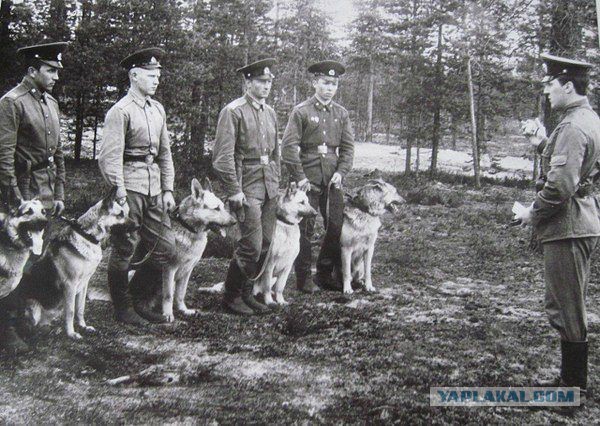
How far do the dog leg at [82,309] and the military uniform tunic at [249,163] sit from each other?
1.29 m

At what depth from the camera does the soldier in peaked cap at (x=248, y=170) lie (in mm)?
3885

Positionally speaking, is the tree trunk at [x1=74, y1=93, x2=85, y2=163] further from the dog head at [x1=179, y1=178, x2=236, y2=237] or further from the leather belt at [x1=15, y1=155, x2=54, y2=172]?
the dog head at [x1=179, y1=178, x2=236, y2=237]

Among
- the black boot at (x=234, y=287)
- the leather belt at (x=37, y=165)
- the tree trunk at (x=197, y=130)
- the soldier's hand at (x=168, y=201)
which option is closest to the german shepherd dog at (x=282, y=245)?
the black boot at (x=234, y=287)

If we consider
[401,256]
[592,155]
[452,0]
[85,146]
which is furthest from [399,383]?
[452,0]

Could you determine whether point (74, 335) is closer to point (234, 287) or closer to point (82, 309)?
point (82, 309)

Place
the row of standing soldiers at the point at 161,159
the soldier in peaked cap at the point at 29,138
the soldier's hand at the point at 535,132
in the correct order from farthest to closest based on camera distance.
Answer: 1. the soldier's hand at the point at 535,132
2. the row of standing soldiers at the point at 161,159
3. the soldier in peaked cap at the point at 29,138

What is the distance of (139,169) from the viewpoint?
346 cm

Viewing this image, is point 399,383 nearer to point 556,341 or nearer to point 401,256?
point 556,341

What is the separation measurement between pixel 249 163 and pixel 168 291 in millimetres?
1249

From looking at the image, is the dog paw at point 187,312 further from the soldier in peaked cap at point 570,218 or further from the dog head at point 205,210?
the soldier in peaked cap at point 570,218

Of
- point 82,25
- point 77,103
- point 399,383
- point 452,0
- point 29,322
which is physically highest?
point 452,0

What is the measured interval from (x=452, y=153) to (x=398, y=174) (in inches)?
26.7

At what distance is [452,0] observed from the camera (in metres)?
3.66

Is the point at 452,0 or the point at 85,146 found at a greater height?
the point at 452,0
